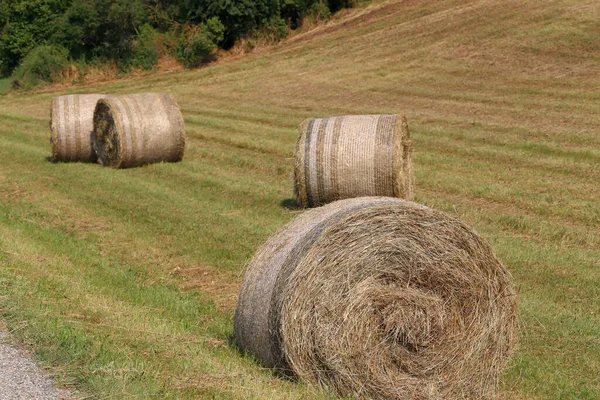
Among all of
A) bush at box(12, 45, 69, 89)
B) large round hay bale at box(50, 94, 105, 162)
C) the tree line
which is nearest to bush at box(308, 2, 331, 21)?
the tree line

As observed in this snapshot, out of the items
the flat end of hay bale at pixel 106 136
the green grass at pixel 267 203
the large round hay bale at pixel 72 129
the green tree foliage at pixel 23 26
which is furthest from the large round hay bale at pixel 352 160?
the green tree foliage at pixel 23 26

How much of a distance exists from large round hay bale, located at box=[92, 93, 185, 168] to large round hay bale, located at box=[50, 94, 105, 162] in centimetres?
55

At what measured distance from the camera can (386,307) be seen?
6.72m

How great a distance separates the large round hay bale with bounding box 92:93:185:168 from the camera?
17734 millimetres

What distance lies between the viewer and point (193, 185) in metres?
16.0

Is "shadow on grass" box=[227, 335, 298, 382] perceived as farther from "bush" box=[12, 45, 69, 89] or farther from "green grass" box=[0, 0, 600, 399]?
"bush" box=[12, 45, 69, 89]

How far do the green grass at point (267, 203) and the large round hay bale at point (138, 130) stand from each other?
375 mm

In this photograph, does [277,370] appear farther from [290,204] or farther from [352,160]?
[290,204]

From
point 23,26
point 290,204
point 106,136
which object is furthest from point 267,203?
point 23,26

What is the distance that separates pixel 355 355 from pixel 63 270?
182 inches

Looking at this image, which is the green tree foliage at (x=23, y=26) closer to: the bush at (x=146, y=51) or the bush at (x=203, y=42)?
the bush at (x=146, y=51)

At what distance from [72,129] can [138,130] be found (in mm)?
1955

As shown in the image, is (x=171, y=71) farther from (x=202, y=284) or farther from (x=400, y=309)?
(x=400, y=309)

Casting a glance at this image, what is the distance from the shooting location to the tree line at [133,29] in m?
44.7
